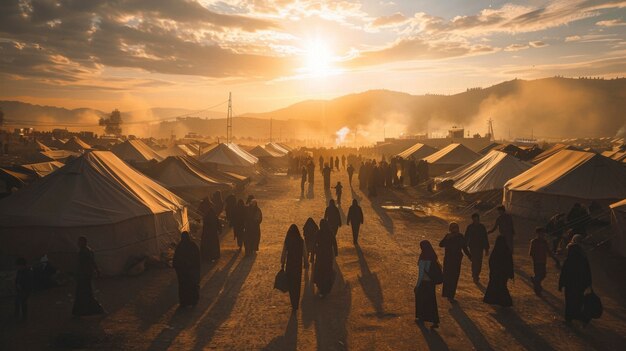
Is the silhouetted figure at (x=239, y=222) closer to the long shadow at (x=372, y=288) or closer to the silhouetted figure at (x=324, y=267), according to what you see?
the long shadow at (x=372, y=288)

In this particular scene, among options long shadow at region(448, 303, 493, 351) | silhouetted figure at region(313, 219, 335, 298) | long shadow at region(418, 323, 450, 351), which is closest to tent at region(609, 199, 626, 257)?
long shadow at region(448, 303, 493, 351)

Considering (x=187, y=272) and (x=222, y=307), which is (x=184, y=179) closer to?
(x=187, y=272)

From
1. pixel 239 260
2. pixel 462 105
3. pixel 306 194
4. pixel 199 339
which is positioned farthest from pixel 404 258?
pixel 462 105

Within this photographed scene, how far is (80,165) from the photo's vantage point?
40.0 feet

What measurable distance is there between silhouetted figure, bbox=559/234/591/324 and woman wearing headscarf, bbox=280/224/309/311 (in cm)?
453

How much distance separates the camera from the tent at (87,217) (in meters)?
10.8

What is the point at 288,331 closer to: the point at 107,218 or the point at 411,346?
the point at 411,346

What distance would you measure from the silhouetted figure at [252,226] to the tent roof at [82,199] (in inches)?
88.0

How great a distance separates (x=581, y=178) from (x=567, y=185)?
54cm

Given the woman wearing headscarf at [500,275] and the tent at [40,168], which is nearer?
the woman wearing headscarf at [500,275]

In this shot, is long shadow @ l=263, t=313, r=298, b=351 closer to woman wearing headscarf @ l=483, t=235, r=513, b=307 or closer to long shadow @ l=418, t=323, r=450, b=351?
long shadow @ l=418, t=323, r=450, b=351

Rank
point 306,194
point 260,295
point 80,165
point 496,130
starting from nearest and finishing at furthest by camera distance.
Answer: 1. point 260,295
2. point 80,165
3. point 306,194
4. point 496,130

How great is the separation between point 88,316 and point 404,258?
770cm

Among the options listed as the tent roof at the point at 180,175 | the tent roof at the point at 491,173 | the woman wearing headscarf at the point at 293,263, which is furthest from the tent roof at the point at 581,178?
the tent roof at the point at 180,175
